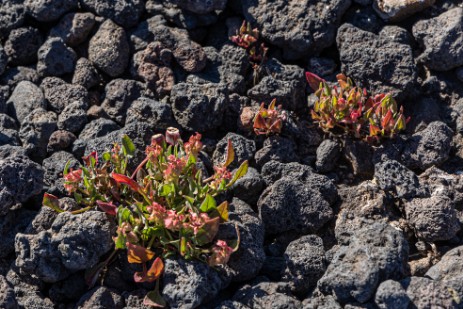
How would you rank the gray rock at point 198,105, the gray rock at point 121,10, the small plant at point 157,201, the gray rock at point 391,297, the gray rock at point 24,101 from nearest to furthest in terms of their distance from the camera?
the gray rock at point 391,297, the small plant at point 157,201, the gray rock at point 198,105, the gray rock at point 24,101, the gray rock at point 121,10

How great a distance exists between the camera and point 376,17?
5.29m

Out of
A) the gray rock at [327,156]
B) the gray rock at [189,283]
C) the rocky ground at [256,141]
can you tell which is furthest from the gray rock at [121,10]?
the gray rock at [189,283]

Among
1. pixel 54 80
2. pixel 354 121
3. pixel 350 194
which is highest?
pixel 54 80

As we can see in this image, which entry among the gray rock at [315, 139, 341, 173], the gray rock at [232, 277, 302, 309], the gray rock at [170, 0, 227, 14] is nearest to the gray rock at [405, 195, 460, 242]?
the gray rock at [315, 139, 341, 173]

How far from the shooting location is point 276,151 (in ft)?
15.9

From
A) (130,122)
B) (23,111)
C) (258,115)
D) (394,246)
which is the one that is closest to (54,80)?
(23,111)

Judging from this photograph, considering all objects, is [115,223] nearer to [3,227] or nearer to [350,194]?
[3,227]

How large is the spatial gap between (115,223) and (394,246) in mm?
1772

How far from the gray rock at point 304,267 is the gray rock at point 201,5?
2.14 m

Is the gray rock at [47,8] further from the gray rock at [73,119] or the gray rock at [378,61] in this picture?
the gray rock at [378,61]

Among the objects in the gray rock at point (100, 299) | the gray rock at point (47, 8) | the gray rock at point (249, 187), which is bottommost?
the gray rock at point (100, 299)

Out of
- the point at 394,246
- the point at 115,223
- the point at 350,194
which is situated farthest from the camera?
the point at 350,194

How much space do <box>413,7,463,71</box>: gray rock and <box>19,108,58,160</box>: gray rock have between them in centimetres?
285

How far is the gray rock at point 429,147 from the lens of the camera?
4.67 metres
